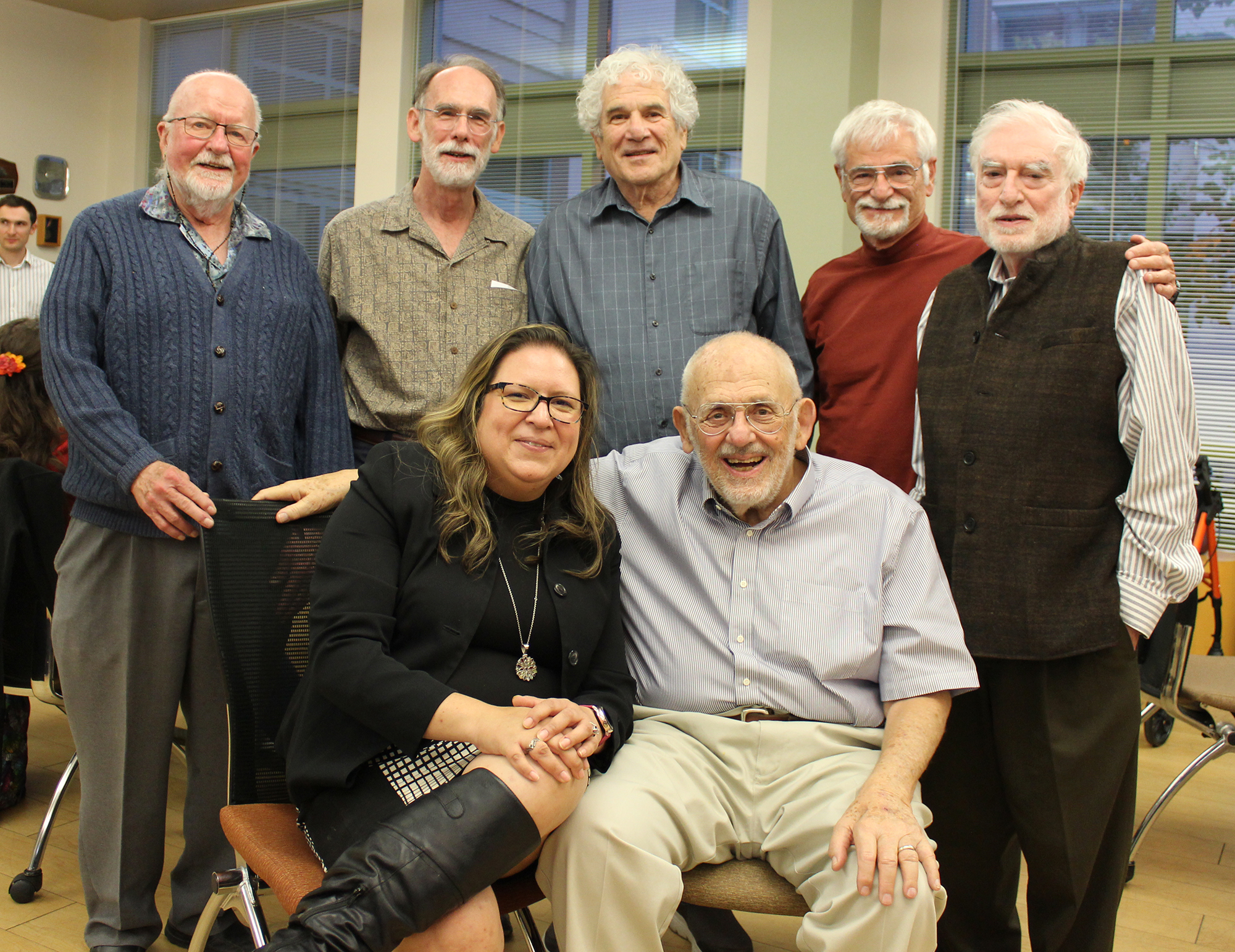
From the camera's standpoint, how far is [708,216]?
2484mm

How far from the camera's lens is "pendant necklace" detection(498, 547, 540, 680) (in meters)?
1.76

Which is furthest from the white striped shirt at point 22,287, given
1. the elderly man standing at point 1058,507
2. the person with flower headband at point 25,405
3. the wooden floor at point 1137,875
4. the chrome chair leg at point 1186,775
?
the chrome chair leg at point 1186,775

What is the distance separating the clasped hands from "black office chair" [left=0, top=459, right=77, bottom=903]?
1.82 m

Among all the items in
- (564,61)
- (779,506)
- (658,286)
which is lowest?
(779,506)

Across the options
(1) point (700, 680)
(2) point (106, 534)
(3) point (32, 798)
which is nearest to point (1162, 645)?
(1) point (700, 680)

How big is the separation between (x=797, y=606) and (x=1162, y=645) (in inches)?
62.8

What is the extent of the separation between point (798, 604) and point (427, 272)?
3.86 ft

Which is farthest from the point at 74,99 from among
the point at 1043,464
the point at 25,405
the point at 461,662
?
the point at 1043,464

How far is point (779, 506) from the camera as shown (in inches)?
78.2

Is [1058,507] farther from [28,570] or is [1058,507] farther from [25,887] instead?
[28,570]

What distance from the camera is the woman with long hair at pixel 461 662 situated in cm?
146

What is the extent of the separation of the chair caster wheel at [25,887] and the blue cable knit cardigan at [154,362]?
3.32ft

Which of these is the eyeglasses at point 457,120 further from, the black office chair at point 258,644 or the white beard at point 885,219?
the black office chair at point 258,644

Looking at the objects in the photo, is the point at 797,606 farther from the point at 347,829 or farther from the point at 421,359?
the point at 421,359
